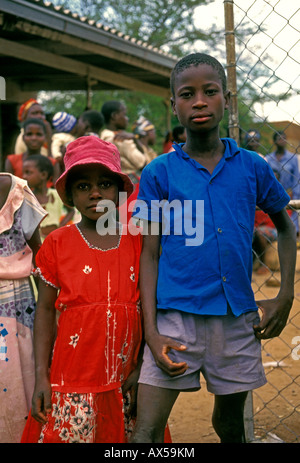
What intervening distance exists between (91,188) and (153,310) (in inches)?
21.5

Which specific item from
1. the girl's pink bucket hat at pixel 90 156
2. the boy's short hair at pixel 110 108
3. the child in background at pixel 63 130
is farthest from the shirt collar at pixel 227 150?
the boy's short hair at pixel 110 108

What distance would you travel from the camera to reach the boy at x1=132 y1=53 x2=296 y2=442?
1.97 meters

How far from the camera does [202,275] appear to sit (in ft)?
6.51

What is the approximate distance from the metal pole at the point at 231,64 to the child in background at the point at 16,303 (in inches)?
38.7

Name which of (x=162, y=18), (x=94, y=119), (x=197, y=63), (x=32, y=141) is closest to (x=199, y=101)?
(x=197, y=63)

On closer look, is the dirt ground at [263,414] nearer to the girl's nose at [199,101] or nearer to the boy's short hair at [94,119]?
the girl's nose at [199,101]

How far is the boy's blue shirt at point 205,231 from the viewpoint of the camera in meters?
1.98

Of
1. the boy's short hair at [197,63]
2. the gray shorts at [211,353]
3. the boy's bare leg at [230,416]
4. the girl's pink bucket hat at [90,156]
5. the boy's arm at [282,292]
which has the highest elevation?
the boy's short hair at [197,63]

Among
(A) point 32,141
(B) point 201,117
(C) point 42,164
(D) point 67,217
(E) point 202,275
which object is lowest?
(E) point 202,275

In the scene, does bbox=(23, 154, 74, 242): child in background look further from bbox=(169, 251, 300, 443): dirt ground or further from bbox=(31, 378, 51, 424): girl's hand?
bbox=(31, 378, 51, 424): girl's hand

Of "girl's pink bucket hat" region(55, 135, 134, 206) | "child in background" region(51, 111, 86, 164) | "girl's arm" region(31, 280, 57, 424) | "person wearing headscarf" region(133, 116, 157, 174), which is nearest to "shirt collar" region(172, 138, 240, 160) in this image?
"girl's pink bucket hat" region(55, 135, 134, 206)

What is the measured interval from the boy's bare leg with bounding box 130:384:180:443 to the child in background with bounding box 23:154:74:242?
266 centimetres

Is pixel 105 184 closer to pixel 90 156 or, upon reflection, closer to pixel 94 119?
pixel 90 156

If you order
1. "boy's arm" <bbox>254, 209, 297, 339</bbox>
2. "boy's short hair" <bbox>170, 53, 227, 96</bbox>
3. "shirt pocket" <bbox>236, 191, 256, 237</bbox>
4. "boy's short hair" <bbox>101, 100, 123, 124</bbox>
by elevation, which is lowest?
"boy's arm" <bbox>254, 209, 297, 339</bbox>
